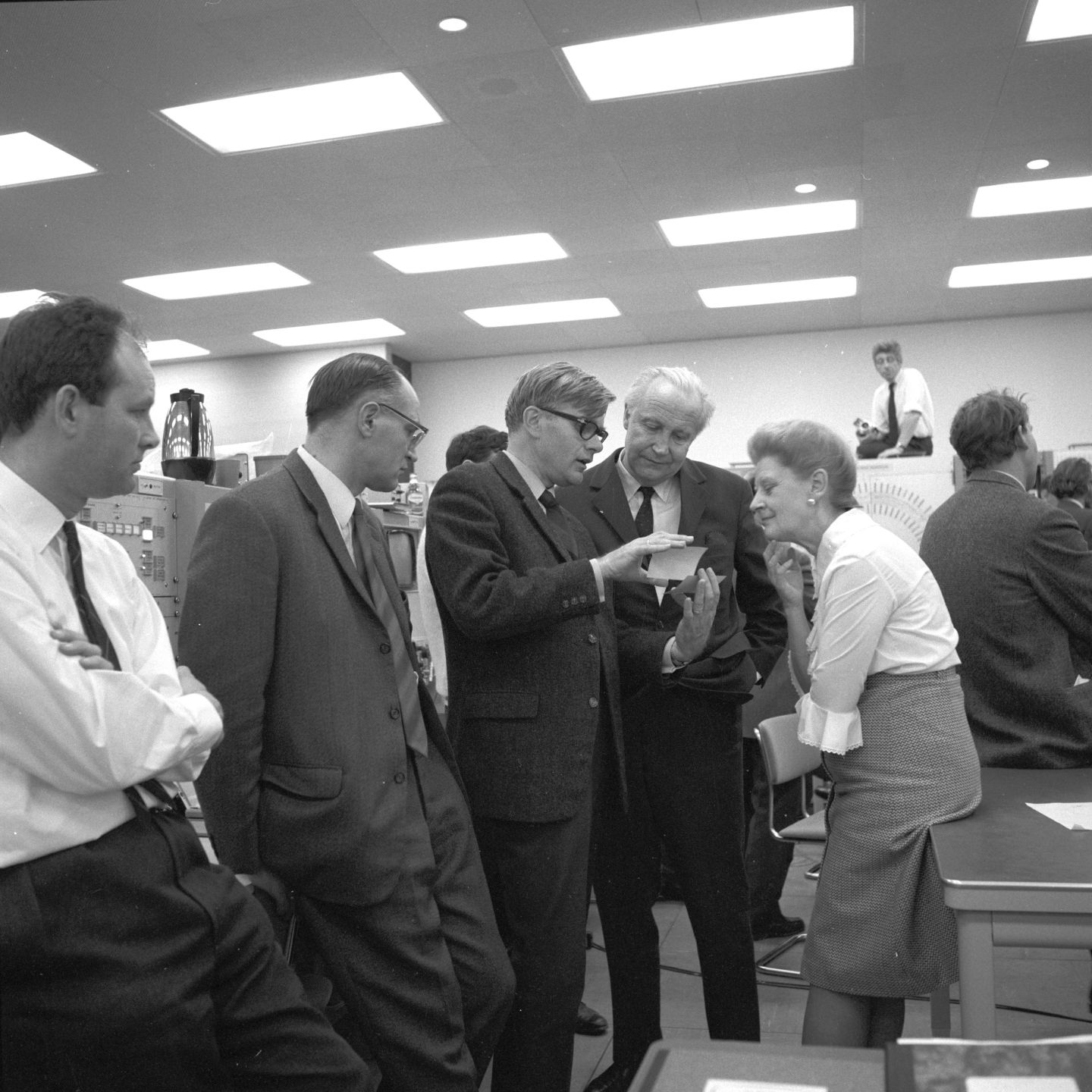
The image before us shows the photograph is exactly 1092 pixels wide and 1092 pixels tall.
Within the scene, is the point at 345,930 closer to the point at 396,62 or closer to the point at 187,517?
the point at 187,517

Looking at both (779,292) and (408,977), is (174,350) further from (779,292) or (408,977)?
(408,977)

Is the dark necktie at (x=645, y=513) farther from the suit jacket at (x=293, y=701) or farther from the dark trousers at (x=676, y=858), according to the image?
the suit jacket at (x=293, y=701)

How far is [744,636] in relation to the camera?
2.57m

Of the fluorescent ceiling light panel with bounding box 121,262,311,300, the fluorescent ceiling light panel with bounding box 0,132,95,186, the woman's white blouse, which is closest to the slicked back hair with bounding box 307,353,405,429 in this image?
the woman's white blouse

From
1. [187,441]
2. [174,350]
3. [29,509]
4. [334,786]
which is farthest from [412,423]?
[174,350]

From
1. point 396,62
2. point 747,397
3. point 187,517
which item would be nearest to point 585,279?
point 747,397

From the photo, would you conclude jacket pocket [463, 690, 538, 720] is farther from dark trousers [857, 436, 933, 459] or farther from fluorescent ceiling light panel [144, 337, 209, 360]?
fluorescent ceiling light panel [144, 337, 209, 360]

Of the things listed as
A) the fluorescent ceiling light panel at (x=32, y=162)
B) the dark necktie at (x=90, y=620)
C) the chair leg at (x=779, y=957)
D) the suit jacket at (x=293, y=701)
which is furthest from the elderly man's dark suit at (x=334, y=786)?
the fluorescent ceiling light panel at (x=32, y=162)

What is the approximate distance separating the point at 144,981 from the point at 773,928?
2.95 m

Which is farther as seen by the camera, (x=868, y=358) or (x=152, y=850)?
(x=868, y=358)

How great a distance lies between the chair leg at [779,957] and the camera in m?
3.46

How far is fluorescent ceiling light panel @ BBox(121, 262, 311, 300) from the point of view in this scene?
8.66 meters

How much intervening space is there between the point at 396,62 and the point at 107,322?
14.2ft

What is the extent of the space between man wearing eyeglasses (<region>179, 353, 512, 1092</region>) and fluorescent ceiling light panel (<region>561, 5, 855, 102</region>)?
A: 3.85m
